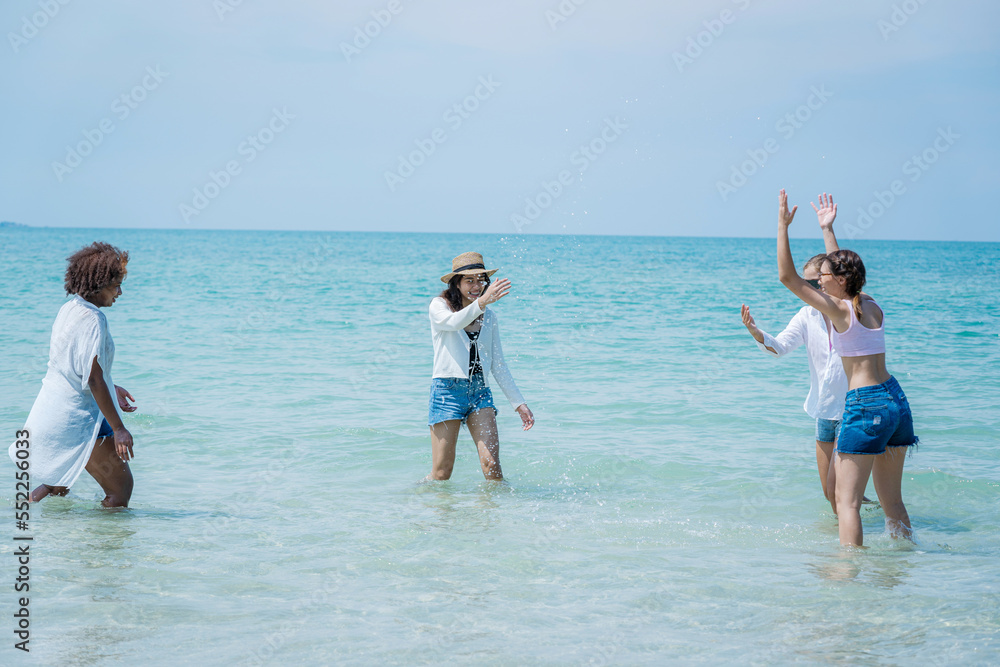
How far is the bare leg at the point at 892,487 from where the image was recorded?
486 cm

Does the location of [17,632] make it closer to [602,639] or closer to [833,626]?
[602,639]

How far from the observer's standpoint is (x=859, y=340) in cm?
463

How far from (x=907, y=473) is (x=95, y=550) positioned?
645 centimetres

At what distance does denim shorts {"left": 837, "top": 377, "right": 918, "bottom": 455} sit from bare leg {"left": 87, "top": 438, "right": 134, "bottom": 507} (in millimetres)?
4484

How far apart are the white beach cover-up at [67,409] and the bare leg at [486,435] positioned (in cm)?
250

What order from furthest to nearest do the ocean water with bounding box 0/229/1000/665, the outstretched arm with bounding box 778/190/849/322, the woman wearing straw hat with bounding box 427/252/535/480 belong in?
1. the woman wearing straw hat with bounding box 427/252/535/480
2. the outstretched arm with bounding box 778/190/849/322
3. the ocean water with bounding box 0/229/1000/665

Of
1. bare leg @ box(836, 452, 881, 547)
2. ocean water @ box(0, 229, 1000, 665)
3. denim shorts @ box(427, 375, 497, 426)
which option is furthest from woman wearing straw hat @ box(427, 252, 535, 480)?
bare leg @ box(836, 452, 881, 547)

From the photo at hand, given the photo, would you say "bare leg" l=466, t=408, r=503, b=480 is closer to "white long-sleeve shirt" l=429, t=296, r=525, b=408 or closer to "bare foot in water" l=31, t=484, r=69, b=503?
"white long-sleeve shirt" l=429, t=296, r=525, b=408

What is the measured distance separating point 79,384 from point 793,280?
423 cm

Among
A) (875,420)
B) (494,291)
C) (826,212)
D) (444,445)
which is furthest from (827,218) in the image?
(444,445)

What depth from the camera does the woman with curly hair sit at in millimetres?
4887

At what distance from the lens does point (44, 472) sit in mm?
4996

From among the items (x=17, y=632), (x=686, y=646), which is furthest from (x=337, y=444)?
(x=686, y=646)

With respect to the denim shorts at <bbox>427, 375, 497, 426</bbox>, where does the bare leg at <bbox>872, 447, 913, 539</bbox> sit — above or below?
below
